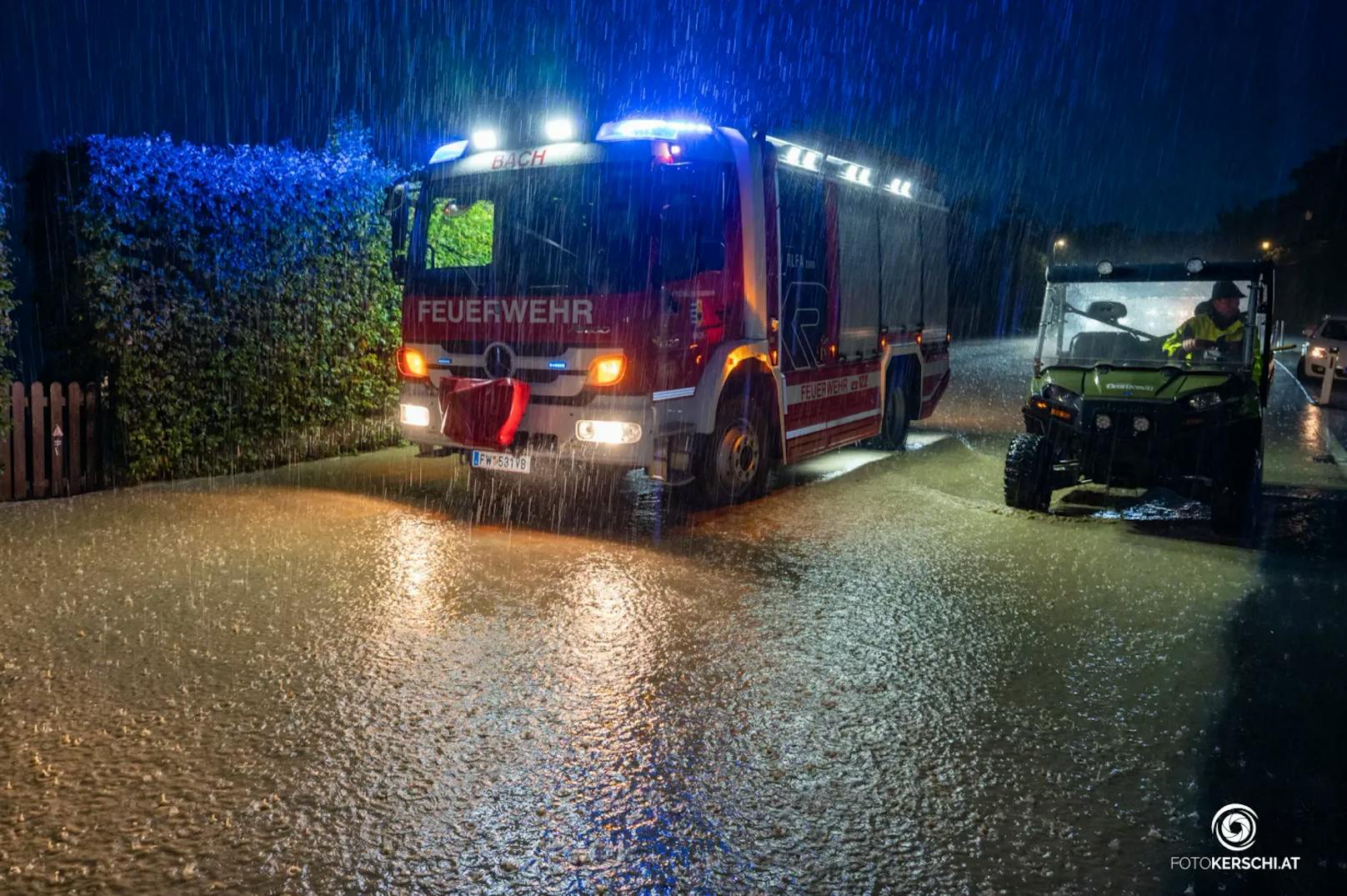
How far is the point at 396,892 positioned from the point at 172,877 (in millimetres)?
676

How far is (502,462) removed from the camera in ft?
28.8

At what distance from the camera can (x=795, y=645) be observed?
5.51m

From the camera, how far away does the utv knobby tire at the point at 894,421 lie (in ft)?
42.6

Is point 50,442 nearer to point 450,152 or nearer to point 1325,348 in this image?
point 450,152

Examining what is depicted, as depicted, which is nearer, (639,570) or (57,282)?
(639,570)

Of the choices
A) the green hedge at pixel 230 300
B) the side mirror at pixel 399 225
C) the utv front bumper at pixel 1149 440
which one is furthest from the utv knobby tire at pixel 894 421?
the side mirror at pixel 399 225

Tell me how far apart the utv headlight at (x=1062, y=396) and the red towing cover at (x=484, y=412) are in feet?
13.9

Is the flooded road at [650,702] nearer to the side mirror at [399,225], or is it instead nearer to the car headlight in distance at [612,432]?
the car headlight in distance at [612,432]

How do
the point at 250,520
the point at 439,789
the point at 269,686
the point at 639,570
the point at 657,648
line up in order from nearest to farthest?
the point at 439,789 < the point at 269,686 < the point at 657,648 < the point at 639,570 < the point at 250,520

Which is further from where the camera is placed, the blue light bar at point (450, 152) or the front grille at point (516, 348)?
the blue light bar at point (450, 152)

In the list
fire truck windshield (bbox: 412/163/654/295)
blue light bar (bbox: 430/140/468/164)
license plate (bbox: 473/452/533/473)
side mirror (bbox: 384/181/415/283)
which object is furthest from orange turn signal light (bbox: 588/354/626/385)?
blue light bar (bbox: 430/140/468/164)

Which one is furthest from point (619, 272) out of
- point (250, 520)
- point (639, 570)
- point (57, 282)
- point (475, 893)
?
point (475, 893)

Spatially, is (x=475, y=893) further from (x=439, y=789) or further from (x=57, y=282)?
(x=57, y=282)

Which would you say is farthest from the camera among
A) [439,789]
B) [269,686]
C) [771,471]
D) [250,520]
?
[771,471]
